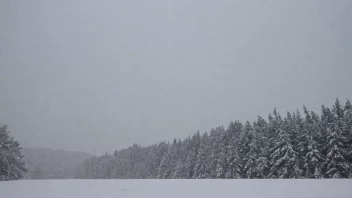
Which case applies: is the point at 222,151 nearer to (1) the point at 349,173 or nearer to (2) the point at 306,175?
(2) the point at 306,175

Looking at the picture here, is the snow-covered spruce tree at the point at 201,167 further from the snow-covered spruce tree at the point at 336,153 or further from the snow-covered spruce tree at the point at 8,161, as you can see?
the snow-covered spruce tree at the point at 8,161

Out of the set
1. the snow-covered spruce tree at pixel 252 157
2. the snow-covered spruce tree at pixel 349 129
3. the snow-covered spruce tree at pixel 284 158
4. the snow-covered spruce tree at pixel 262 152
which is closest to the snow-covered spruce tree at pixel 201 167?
the snow-covered spruce tree at pixel 252 157

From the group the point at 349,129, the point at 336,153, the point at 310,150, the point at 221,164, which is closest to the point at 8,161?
the point at 221,164

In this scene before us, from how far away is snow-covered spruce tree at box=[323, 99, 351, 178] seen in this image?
31.6 m

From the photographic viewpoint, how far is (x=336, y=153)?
3225 cm

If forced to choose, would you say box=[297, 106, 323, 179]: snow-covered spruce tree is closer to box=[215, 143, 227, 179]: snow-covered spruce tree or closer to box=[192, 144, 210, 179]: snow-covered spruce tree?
box=[215, 143, 227, 179]: snow-covered spruce tree

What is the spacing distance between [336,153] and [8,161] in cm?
4705

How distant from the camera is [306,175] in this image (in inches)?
1335

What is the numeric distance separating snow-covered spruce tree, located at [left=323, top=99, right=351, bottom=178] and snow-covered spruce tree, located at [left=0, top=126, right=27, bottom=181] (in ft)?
149

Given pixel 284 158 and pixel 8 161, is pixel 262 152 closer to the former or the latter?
pixel 284 158

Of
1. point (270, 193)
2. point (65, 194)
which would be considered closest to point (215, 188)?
point (270, 193)

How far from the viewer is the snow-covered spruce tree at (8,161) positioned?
124ft

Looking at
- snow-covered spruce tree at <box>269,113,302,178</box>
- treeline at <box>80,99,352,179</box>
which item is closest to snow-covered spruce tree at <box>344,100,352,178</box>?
treeline at <box>80,99,352,179</box>

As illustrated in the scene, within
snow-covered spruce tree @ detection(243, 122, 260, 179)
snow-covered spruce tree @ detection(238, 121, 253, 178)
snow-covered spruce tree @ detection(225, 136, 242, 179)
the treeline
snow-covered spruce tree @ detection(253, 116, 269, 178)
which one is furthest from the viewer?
snow-covered spruce tree @ detection(238, 121, 253, 178)
